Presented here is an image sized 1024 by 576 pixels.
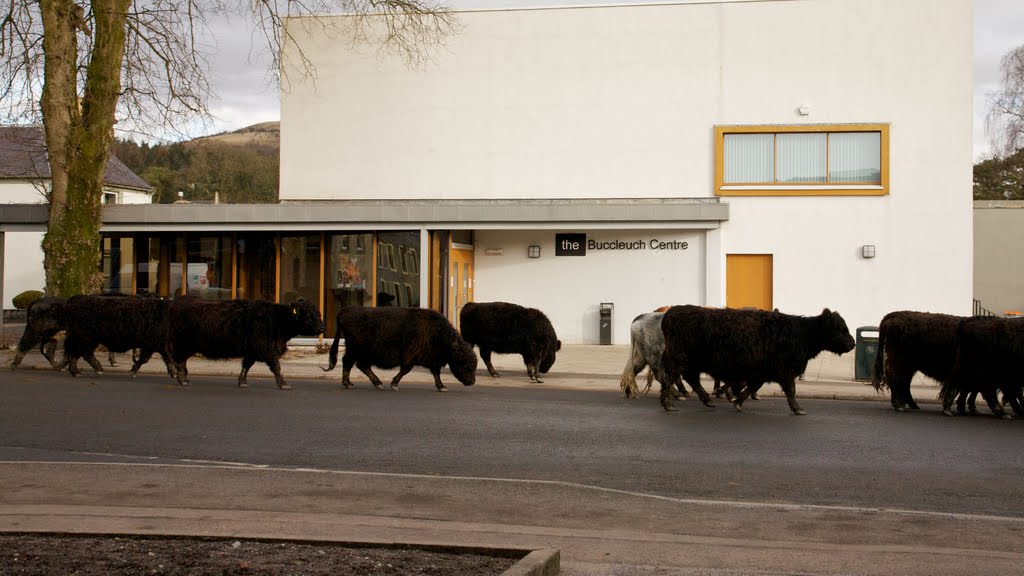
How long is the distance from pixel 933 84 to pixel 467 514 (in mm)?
24268

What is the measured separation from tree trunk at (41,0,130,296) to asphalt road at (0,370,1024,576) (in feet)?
24.4

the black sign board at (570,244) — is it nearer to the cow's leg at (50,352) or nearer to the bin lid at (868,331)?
the bin lid at (868,331)

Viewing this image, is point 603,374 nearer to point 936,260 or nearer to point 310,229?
point 310,229

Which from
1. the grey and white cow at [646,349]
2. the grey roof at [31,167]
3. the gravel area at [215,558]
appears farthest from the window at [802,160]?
the grey roof at [31,167]

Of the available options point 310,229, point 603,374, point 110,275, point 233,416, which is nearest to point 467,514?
point 233,416

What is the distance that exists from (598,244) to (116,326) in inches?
573

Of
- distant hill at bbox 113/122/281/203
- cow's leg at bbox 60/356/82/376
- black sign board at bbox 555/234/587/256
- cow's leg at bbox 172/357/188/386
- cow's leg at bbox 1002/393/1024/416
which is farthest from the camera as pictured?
distant hill at bbox 113/122/281/203

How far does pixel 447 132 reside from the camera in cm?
2934

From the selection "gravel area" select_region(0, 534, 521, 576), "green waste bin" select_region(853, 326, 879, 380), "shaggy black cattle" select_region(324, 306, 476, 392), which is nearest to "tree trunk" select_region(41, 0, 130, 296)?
"shaggy black cattle" select_region(324, 306, 476, 392)

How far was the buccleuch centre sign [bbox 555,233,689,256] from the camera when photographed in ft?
91.5

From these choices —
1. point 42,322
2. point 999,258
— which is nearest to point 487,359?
point 42,322

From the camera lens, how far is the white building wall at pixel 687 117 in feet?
89.6

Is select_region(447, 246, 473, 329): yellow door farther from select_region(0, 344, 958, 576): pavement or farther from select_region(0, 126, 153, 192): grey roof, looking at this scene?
select_region(0, 126, 153, 192): grey roof

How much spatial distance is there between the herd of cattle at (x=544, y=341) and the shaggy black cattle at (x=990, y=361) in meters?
0.01
